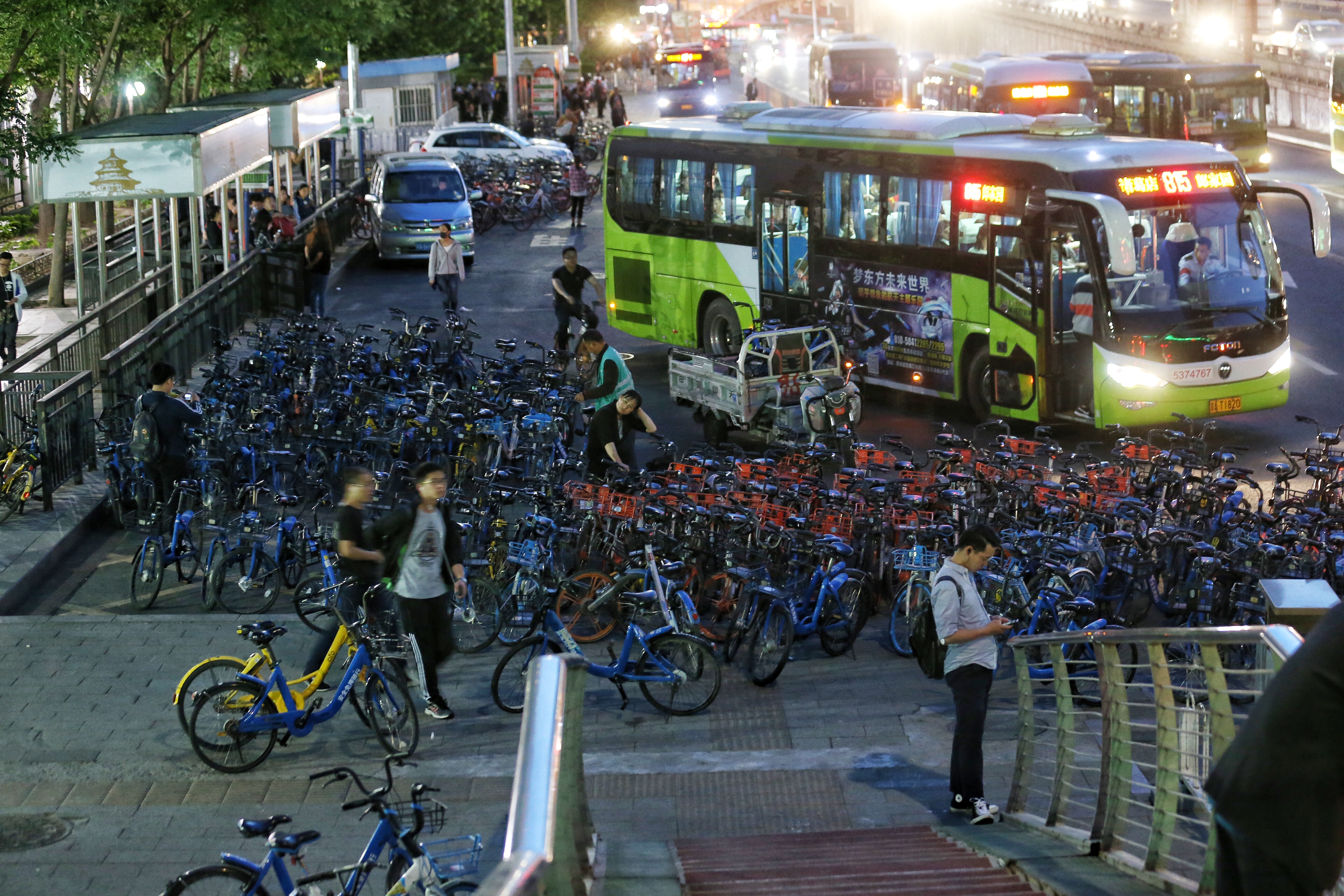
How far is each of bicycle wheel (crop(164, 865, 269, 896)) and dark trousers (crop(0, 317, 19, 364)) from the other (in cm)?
1441

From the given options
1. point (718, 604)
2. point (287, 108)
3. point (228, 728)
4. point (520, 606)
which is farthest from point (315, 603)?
point (287, 108)

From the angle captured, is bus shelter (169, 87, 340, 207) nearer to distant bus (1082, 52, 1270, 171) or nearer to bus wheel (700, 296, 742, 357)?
bus wheel (700, 296, 742, 357)

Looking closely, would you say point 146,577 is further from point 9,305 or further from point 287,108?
point 287,108

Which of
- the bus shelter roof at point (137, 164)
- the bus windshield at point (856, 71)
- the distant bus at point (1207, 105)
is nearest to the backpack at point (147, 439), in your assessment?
the bus shelter roof at point (137, 164)

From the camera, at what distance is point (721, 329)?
21.2m

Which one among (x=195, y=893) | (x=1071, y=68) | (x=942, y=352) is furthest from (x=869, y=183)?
(x=1071, y=68)

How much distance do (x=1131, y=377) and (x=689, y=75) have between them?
191ft

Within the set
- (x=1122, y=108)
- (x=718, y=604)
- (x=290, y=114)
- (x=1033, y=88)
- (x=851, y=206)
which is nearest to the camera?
(x=718, y=604)

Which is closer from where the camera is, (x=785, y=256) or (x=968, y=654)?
(x=968, y=654)

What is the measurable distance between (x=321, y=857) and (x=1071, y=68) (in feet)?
108

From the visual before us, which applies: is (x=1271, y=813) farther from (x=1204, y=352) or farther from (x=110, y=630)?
(x=1204, y=352)

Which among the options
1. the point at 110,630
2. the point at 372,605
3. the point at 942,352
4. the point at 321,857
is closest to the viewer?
the point at 321,857

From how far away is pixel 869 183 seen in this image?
61.2 ft

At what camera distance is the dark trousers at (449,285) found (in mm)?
22391
